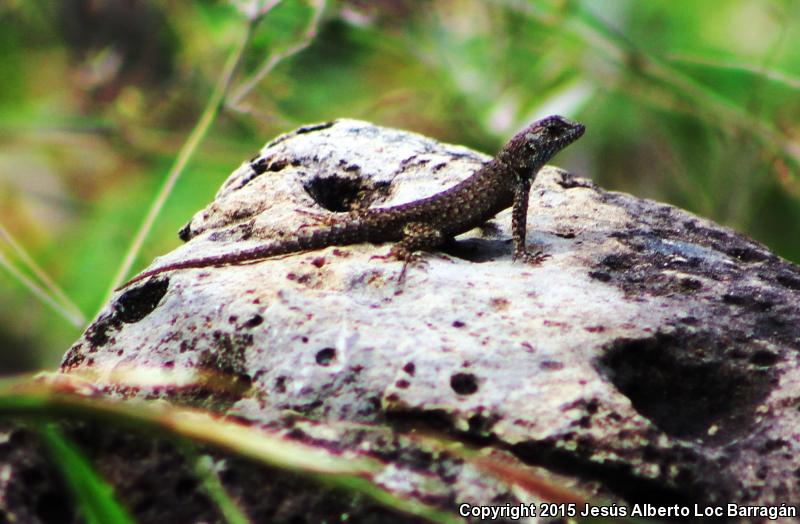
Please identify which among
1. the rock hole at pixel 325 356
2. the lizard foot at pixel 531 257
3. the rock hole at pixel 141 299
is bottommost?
the rock hole at pixel 325 356

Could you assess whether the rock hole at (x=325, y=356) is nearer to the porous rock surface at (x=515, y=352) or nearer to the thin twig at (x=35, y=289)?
the porous rock surface at (x=515, y=352)

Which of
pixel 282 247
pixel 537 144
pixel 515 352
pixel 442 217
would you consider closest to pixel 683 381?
pixel 515 352

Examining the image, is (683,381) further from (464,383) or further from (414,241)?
(414,241)

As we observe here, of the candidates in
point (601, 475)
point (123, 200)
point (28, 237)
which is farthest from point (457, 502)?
point (28, 237)

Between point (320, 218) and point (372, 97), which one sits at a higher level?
point (372, 97)

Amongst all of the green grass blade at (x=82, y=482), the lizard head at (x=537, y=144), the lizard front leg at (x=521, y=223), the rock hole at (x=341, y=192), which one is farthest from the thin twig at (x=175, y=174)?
the green grass blade at (x=82, y=482)

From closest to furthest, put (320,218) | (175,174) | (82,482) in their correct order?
(82,482), (320,218), (175,174)

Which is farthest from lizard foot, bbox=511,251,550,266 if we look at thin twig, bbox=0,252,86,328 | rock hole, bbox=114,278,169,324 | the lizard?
thin twig, bbox=0,252,86,328
